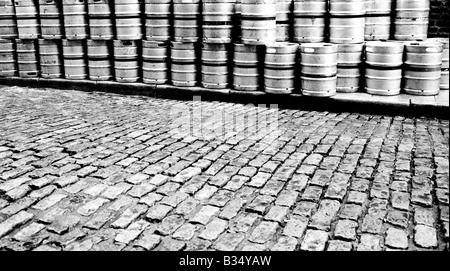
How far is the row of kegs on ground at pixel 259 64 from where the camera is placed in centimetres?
679

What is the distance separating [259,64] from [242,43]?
18.2 inches

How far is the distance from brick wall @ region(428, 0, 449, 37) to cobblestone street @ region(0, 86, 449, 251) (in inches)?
103

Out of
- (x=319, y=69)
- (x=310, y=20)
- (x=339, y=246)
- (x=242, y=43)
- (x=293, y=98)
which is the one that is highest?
(x=310, y=20)

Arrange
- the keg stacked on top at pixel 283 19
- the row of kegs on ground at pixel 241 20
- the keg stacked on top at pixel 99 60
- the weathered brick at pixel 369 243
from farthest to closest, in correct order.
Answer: the keg stacked on top at pixel 99 60
the keg stacked on top at pixel 283 19
the row of kegs on ground at pixel 241 20
the weathered brick at pixel 369 243

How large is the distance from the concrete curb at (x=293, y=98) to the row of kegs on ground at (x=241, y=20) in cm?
90

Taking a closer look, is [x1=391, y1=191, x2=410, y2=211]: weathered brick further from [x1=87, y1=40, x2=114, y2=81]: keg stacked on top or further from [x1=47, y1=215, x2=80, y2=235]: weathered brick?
[x1=87, y1=40, x2=114, y2=81]: keg stacked on top

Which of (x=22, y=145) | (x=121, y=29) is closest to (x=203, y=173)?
(x=22, y=145)

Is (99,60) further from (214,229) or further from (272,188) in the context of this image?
(214,229)

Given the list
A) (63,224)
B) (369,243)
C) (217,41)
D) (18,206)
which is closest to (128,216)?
(63,224)

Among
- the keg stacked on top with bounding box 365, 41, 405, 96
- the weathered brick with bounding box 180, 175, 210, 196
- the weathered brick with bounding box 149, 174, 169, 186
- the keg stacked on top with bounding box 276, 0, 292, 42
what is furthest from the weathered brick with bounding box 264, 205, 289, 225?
the keg stacked on top with bounding box 276, 0, 292, 42

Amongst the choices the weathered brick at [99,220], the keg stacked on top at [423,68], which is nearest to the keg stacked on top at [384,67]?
the keg stacked on top at [423,68]

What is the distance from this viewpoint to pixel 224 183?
412cm

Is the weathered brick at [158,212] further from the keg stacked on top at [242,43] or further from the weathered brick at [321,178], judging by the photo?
the keg stacked on top at [242,43]
